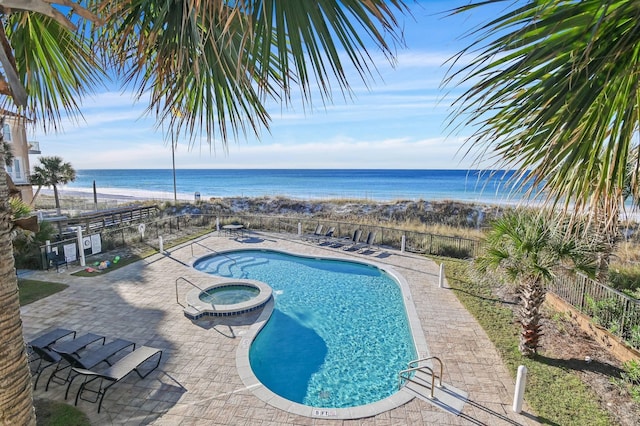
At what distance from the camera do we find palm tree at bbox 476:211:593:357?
554 centimetres

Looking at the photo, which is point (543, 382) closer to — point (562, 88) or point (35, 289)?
point (562, 88)

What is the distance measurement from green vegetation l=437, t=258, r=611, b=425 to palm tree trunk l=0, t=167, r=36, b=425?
5.88 m

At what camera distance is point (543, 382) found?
5.52m

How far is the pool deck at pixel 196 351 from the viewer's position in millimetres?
4812

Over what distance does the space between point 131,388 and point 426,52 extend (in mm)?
6176

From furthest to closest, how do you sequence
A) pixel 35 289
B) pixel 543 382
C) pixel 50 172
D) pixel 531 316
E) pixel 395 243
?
pixel 50 172, pixel 395 243, pixel 35 289, pixel 531 316, pixel 543 382

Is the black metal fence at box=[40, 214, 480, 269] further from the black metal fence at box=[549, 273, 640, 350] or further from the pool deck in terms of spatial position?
the black metal fence at box=[549, 273, 640, 350]

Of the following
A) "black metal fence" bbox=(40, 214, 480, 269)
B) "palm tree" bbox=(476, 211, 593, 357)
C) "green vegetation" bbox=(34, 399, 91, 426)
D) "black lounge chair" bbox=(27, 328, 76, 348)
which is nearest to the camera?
"green vegetation" bbox=(34, 399, 91, 426)

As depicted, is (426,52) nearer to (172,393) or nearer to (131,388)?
(172,393)

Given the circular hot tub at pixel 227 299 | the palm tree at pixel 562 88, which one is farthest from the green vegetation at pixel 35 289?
the palm tree at pixel 562 88

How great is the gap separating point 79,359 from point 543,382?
7502mm

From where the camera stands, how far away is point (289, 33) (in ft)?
5.49

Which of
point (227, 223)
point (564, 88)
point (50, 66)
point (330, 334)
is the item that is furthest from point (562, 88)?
point (227, 223)

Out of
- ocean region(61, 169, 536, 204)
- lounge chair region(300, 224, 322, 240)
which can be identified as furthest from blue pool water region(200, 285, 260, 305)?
ocean region(61, 169, 536, 204)
